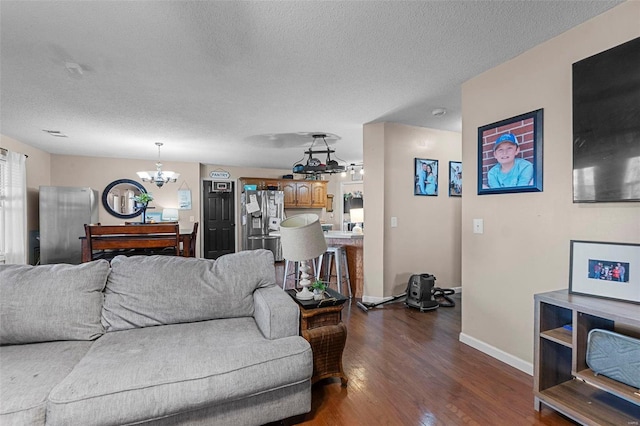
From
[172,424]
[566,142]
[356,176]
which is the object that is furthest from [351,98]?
[356,176]

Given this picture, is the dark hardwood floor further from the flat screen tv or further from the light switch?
the flat screen tv

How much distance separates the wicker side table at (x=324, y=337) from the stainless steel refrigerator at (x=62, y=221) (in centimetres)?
484

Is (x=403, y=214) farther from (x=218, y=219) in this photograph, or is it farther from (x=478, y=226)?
(x=218, y=219)

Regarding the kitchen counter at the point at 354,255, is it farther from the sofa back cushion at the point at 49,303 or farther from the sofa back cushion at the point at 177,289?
the sofa back cushion at the point at 49,303

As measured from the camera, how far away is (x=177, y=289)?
1979 mm

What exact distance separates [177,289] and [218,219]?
552 centimetres

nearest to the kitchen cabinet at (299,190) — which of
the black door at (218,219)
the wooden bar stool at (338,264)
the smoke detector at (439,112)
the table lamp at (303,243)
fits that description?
the black door at (218,219)

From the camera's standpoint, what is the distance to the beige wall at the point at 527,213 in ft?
5.88

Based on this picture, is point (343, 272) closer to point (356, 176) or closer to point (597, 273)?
point (597, 273)

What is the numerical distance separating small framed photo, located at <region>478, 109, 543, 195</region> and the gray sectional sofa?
71.5 inches

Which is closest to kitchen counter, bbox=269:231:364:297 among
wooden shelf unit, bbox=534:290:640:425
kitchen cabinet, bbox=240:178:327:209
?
wooden shelf unit, bbox=534:290:640:425

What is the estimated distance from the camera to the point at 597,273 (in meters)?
1.66

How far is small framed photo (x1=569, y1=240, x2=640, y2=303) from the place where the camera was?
5.06ft

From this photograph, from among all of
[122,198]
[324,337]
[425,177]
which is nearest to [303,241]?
[324,337]
